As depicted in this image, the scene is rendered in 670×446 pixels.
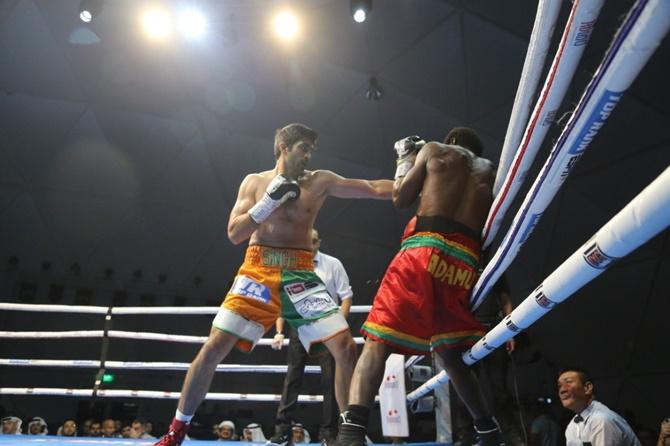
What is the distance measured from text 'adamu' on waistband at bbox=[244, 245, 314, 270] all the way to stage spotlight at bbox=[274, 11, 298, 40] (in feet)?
17.7

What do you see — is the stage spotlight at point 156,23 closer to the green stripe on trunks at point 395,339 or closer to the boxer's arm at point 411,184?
the boxer's arm at point 411,184

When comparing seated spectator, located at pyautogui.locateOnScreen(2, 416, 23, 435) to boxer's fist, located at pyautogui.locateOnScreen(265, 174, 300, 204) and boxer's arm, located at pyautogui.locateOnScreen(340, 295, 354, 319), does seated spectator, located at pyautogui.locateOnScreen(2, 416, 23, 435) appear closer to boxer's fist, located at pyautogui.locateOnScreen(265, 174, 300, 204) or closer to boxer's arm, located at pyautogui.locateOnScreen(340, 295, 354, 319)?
boxer's arm, located at pyautogui.locateOnScreen(340, 295, 354, 319)

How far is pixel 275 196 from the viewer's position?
8.21ft

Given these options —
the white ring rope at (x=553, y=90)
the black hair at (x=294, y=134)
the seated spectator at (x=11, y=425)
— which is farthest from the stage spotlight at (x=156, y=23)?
the white ring rope at (x=553, y=90)

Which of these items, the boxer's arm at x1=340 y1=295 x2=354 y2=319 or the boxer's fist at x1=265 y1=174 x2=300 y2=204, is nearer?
the boxer's fist at x1=265 y1=174 x2=300 y2=204

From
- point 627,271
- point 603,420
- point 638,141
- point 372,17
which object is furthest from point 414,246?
point 627,271

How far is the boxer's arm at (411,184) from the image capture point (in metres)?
2.00

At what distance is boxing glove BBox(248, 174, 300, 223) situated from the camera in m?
2.50

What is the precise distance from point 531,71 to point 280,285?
1488 millimetres

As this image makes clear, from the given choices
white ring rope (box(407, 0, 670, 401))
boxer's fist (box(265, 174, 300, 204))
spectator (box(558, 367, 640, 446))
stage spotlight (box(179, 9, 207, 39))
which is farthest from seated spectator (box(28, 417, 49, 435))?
white ring rope (box(407, 0, 670, 401))

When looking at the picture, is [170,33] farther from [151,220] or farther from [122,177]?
[151,220]

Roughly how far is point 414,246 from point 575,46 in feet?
3.05

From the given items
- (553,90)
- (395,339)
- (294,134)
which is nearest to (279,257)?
(294,134)

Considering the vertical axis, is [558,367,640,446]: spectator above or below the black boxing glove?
below
